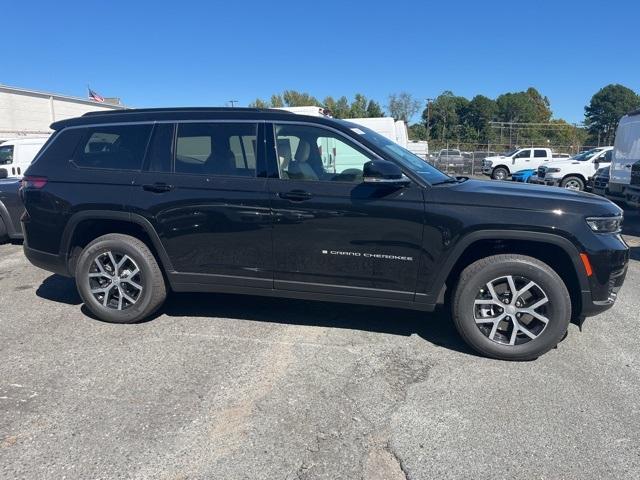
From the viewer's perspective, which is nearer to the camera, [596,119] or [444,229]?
[444,229]

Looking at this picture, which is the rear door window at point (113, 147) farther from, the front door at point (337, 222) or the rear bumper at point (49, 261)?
the front door at point (337, 222)

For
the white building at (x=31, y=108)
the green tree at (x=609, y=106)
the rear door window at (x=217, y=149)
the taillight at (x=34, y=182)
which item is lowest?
the taillight at (x=34, y=182)

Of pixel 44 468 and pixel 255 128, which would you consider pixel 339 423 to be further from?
pixel 255 128

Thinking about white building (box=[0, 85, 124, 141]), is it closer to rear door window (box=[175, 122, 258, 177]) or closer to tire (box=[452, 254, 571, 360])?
rear door window (box=[175, 122, 258, 177])

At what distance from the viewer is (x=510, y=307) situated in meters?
3.74

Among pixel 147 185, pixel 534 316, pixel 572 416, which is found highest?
pixel 147 185

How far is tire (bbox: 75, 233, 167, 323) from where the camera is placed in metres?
4.36

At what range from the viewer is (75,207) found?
4387 millimetres

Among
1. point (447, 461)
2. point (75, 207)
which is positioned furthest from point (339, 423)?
point (75, 207)

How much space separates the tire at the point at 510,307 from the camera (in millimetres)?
3658

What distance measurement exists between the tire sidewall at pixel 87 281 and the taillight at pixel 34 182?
725 millimetres

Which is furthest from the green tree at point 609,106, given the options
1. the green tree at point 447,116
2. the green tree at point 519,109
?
the green tree at point 447,116

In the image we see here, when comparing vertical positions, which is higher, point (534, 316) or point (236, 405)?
point (534, 316)

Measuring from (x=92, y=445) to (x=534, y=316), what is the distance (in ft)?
10.2
